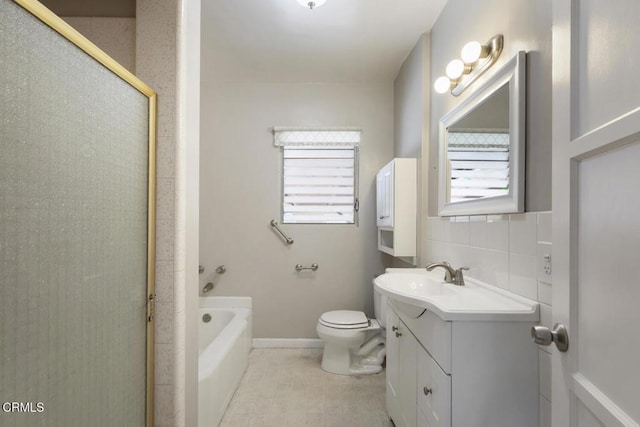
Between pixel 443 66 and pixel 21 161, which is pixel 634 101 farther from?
pixel 443 66

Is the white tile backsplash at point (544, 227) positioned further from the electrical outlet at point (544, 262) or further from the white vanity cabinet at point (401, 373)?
the white vanity cabinet at point (401, 373)

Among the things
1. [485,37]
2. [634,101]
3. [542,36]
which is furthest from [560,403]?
[485,37]

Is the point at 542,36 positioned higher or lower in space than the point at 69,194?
higher

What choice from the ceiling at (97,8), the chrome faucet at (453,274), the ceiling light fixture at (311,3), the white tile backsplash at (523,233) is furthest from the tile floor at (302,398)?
the ceiling light fixture at (311,3)

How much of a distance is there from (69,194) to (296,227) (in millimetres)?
2123

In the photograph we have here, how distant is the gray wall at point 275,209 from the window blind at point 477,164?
1.20m

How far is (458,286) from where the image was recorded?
4.82 ft

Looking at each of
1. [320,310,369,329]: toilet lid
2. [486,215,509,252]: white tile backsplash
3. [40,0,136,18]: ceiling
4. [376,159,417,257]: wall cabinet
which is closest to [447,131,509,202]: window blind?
[486,215,509,252]: white tile backsplash

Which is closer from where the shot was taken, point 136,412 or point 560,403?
point 560,403

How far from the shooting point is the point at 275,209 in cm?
284

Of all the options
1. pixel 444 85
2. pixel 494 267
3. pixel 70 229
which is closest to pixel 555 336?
pixel 494 267

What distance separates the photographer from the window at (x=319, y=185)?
9.32 ft

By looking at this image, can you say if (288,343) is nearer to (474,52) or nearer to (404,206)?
(404,206)

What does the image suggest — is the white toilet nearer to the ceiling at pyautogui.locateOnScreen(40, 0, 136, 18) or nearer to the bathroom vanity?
the bathroom vanity
